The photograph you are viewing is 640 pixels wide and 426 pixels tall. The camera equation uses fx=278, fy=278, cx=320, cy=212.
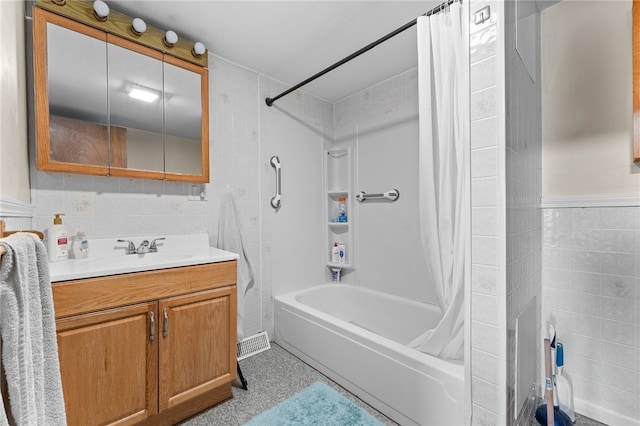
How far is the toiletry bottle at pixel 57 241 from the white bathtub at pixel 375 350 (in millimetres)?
1471

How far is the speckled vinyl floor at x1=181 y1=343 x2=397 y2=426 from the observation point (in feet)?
5.08

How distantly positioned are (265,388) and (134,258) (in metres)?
1.14

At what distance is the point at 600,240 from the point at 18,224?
2760 millimetres

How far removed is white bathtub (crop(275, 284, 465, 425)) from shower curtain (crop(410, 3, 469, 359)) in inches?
6.5

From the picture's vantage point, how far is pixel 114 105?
162 cm

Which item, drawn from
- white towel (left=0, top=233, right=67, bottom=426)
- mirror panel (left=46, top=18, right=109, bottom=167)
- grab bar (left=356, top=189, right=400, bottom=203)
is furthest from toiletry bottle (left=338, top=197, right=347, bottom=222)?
white towel (left=0, top=233, right=67, bottom=426)

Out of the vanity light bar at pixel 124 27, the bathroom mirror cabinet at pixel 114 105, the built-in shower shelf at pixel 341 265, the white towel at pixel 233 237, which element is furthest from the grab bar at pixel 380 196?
the vanity light bar at pixel 124 27

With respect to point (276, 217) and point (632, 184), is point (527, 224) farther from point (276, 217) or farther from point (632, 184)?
point (276, 217)

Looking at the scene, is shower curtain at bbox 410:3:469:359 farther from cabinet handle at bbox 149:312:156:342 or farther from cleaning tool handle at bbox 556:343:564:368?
cabinet handle at bbox 149:312:156:342

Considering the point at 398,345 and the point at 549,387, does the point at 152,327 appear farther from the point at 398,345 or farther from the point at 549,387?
the point at 549,387

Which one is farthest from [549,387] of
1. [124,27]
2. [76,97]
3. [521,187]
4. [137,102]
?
[124,27]

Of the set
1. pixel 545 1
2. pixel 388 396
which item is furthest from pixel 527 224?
pixel 545 1

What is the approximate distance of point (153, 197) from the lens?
1.81m

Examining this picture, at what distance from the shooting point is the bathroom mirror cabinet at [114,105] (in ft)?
4.66
